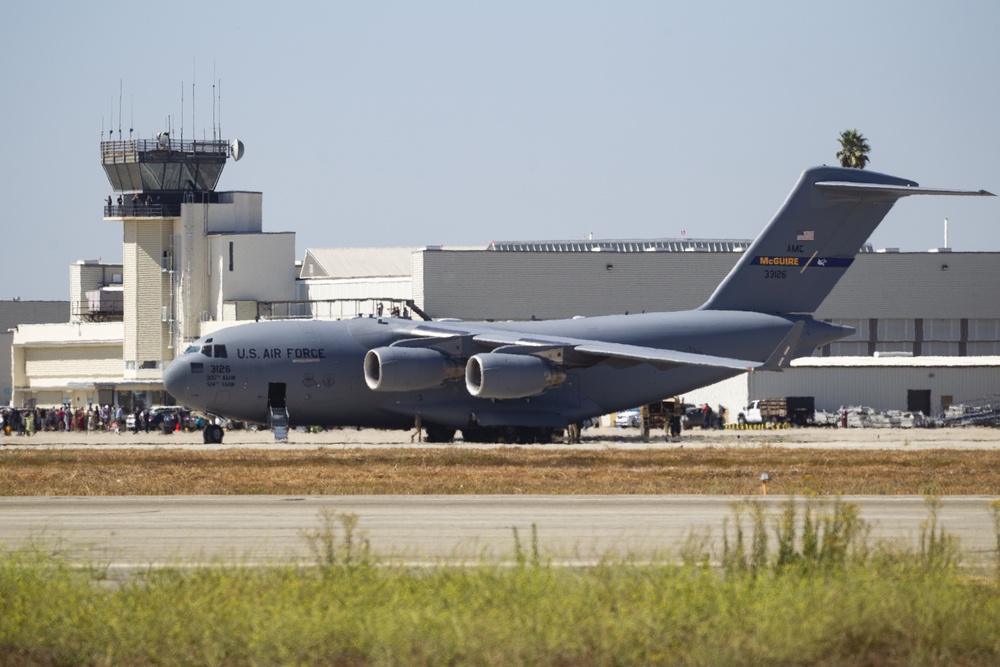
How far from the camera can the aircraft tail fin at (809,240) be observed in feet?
135

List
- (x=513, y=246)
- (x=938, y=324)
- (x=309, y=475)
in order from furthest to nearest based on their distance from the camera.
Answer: (x=513, y=246), (x=938, y=324), (x=309, y=475)

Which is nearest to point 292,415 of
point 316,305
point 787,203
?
point 787,203

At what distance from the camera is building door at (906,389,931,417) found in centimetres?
5353

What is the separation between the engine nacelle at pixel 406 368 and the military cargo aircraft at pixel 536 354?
0.13 feet

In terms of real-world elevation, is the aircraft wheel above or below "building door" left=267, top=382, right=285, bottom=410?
below

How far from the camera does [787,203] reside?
41.1 metres

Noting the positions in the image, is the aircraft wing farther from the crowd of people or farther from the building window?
the building window

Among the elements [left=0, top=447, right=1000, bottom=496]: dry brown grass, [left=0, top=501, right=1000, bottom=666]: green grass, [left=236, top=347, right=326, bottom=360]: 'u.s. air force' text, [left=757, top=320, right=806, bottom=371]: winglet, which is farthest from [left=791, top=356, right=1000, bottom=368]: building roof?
[left=0, top=501, right=1000, bottom=666]: green grass

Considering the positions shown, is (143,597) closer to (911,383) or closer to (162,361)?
(911,383)

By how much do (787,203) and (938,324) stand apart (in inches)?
1331

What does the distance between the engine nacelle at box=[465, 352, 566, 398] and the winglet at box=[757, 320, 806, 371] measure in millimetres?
6240

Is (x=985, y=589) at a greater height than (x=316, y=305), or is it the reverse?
(x=316, y=305)

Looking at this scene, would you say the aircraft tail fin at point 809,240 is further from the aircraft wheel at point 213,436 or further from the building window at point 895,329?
the building window at point 895,329

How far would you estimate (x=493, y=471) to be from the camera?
26156 millimetres
